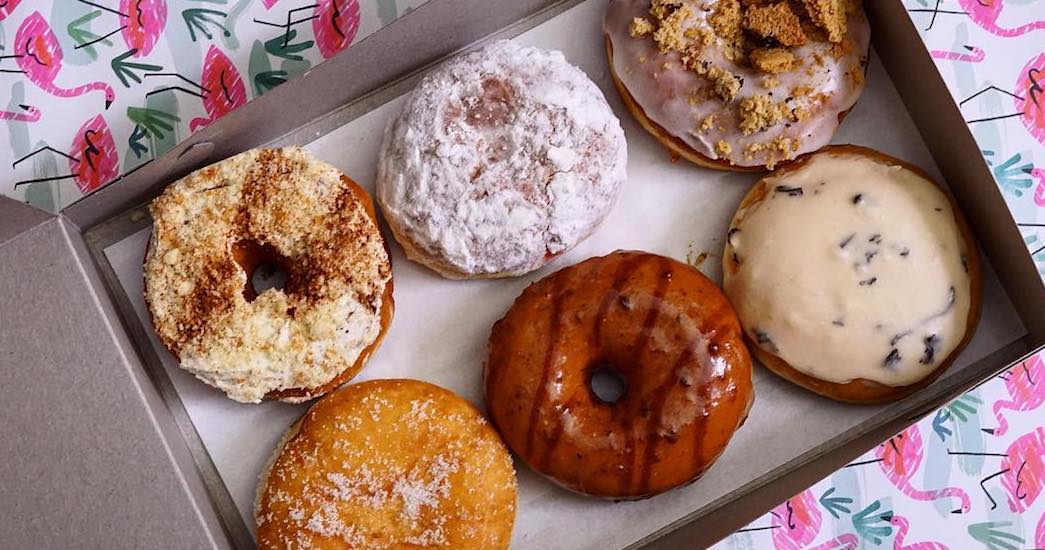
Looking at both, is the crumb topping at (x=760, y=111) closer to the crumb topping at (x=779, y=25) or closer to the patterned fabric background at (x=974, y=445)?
the crumb topping at (x=779, y=25)

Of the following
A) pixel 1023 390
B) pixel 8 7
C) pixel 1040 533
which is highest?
pixel 8 7

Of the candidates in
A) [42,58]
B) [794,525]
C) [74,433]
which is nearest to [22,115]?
[42,58]

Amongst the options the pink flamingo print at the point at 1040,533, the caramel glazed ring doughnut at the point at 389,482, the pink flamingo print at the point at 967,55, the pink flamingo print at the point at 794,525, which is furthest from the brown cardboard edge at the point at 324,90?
the pink flamingo print at the point at 1040,533

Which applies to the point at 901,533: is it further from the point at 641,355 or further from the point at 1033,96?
the point at 1033,96

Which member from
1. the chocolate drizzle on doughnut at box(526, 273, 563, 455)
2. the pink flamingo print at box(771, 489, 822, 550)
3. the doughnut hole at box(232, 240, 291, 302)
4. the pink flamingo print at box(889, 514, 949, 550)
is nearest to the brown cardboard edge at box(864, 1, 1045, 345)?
the pink flamingo print at box(889, 514, 949, 550)

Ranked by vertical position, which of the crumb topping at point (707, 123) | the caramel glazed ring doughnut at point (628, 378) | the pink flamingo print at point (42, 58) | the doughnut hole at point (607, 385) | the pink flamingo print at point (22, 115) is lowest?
the doughnut hole at point (607, 385)

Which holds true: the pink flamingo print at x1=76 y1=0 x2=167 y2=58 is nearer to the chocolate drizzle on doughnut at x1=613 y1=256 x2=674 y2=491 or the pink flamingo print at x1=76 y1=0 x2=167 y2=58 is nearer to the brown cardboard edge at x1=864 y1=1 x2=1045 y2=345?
the chocolate drizzle on doughnut at x1=613 y1=256 x2=674 y2=491
